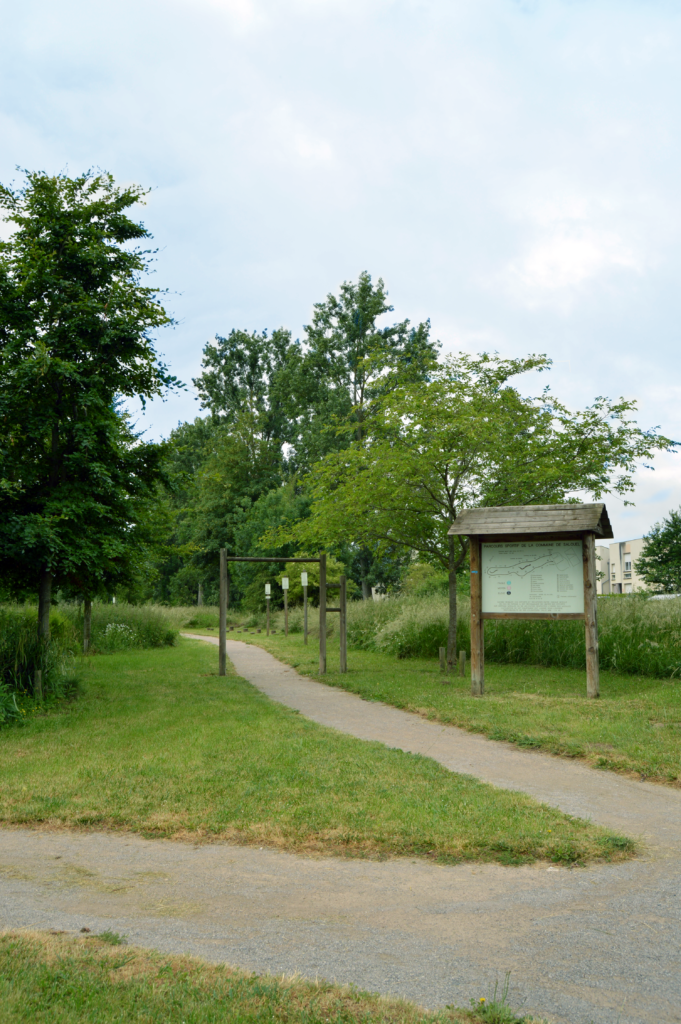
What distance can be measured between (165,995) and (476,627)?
35.0 feet

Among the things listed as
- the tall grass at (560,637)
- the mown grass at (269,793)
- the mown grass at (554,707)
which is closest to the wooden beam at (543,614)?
the mown grass at (554,707)

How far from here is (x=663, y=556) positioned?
2010 inches

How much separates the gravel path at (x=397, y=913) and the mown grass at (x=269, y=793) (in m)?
0.28

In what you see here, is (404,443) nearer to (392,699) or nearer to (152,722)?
(392,699)

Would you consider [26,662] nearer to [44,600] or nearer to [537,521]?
[44,600]

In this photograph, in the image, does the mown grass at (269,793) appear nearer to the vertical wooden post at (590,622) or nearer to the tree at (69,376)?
the tree at (69,376)

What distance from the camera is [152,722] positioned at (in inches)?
418

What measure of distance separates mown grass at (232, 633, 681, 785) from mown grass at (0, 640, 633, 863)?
190 cm

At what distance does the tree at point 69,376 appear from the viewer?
12.0 metres

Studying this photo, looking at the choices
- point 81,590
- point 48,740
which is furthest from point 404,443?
point 48,740

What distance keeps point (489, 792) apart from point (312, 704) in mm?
6278

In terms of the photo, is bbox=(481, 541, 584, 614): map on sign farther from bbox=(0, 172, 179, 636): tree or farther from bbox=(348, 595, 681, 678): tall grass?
bbox=(0, 172, 179, 636): tree

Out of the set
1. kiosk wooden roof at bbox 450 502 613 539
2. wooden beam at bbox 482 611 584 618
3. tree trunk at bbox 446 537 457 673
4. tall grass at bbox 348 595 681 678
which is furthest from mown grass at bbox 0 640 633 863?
tall grass at bbox 348 595 681 678

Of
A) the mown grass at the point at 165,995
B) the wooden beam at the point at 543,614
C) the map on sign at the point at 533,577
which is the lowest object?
the mown grass at the point at 165,995
